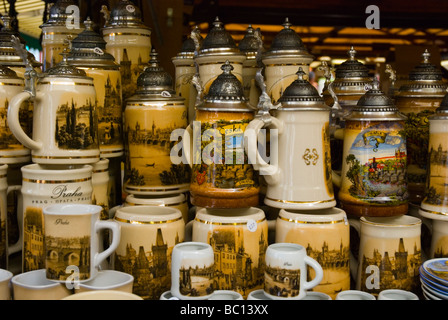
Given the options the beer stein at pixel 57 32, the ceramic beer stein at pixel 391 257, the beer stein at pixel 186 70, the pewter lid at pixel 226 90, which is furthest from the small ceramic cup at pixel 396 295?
the beer stein at pixel 57 32

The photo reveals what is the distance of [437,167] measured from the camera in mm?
1753

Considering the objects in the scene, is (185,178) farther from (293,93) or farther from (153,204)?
(293,93)

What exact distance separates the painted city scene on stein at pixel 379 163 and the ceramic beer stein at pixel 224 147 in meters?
0.35

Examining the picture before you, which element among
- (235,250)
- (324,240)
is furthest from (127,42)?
(324,240)

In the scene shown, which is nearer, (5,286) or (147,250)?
(5,286)

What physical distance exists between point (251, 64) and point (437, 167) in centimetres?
79

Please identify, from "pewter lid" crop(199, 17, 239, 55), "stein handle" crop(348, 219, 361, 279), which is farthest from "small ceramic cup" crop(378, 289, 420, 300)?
"pewter lid" crop(199, 17, 239, 55)

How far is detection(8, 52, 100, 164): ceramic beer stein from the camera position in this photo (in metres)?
1.66

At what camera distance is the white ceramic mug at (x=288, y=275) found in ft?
4.49

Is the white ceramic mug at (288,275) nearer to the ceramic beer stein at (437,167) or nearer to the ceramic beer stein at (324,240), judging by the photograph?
the ceramic beer stein at (324,240)

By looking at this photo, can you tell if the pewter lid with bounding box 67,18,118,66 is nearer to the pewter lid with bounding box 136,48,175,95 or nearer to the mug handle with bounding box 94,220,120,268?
the pewter lid with bounding box 136,48,175,95

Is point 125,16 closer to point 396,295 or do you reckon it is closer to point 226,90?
point 226,90

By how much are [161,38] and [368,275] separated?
1931 millimetres

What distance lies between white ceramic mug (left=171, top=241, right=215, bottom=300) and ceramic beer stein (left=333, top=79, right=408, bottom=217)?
2.05 feet
